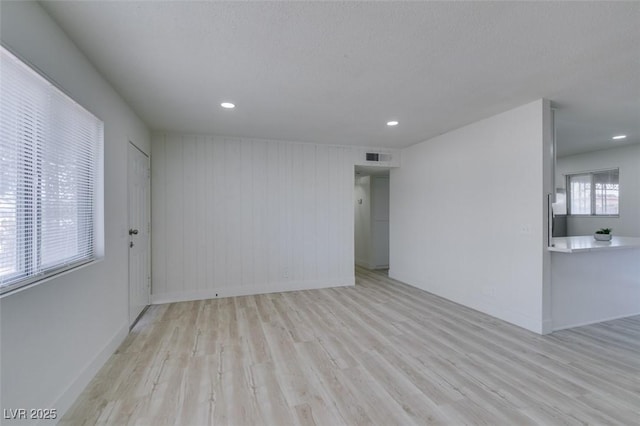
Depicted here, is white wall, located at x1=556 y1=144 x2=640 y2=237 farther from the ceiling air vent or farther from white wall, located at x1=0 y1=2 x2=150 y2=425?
white wall, located at x1=0 y1=2 x2=150 y2=425

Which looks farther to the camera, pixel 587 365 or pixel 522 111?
pixel 522 111

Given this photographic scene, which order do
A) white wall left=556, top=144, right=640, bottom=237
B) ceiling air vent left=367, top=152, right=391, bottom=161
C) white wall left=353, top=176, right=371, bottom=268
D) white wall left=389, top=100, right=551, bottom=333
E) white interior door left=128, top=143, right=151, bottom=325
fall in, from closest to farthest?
1. white wall left=389, top=100, right=551, bottom=333
2. white interior door left=128, top=143, right=151, bottom=325
3. white wall left=556, top=144, right=640, bottom=237
4. ceiling air vent left=367, top=152, right=391, bottom=161
5. white wall left=353, top=176, right=371, bottom=268

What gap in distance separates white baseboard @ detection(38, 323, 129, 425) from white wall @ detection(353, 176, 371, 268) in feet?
16.9

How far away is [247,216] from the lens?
462 cm

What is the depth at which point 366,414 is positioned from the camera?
1.81 m

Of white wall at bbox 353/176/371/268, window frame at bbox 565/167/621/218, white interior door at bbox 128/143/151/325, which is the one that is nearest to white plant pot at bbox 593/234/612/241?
window frame at bbox 565/167/621/218

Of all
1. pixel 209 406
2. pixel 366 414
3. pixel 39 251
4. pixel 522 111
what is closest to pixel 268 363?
pixel 209 406

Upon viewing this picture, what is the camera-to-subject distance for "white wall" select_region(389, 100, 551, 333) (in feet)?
10.0

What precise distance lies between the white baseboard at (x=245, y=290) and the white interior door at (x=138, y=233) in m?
0.29

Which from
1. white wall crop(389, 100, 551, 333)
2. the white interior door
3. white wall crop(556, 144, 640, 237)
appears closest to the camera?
white wall crop(389, 100, 551, 333)

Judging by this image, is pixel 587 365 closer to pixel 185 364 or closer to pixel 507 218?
pixel 507 218

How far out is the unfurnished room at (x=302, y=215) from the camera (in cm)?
166

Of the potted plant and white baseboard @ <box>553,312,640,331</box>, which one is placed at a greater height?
the potted plant

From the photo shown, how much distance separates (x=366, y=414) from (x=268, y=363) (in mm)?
982
